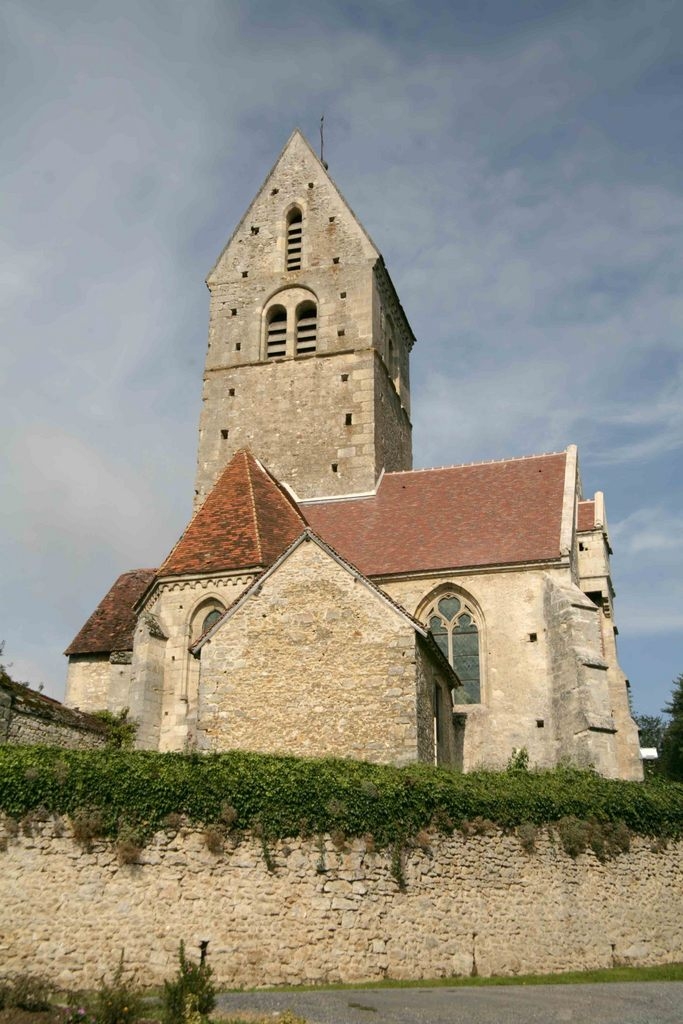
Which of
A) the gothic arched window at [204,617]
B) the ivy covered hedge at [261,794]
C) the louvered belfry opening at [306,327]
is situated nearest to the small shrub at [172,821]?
the ivy covered hedge at [261,794]

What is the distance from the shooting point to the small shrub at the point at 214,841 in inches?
494

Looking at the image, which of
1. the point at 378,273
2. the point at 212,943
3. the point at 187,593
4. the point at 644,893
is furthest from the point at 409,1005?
the point at 378,273

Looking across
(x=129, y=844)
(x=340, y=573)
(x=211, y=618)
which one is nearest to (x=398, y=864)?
(x=129, y=844)

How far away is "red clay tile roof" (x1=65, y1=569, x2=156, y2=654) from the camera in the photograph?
2297 cm

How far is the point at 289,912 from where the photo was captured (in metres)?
12.4

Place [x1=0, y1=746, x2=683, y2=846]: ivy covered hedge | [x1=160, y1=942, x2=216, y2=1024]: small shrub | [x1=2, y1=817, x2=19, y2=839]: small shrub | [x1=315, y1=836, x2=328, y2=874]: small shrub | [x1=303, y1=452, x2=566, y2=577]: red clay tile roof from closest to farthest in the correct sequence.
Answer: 1. [x1=160, y1=942, x2=216, y2=1024]: small shrub
2. [x1=2, y1=817, x2=19, y2=839]: small shrub
3. [x1=0, y1=746, x2=683, y2=846]: ivy covered hedge
4. [x1=315, y1=836, x2=328, y2=874]: small shrub
5. [x1=303, y1=452, x2=566, y2=577]: red clay tile roof

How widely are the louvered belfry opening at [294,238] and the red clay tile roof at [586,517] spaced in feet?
38.3

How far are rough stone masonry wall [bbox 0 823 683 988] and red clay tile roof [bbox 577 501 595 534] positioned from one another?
1106 centimetres

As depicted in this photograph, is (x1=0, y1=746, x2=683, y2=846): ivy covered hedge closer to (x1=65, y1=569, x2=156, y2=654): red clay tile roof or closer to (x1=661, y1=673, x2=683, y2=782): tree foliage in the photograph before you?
(x1=65, y1=569, x2=156, y2=654): red clay tile roof

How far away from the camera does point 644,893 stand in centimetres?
1463

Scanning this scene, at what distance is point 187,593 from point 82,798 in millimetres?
7421

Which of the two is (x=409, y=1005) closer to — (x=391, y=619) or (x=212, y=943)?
(x=212, y=943)

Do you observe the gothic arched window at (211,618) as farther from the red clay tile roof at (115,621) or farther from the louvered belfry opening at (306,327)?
the louvered belfry opening at (306,327)

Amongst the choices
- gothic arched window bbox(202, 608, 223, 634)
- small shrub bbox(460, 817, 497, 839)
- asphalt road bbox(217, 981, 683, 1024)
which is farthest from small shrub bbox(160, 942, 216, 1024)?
gothic arched window bbox(202, 608, 223, 634)
